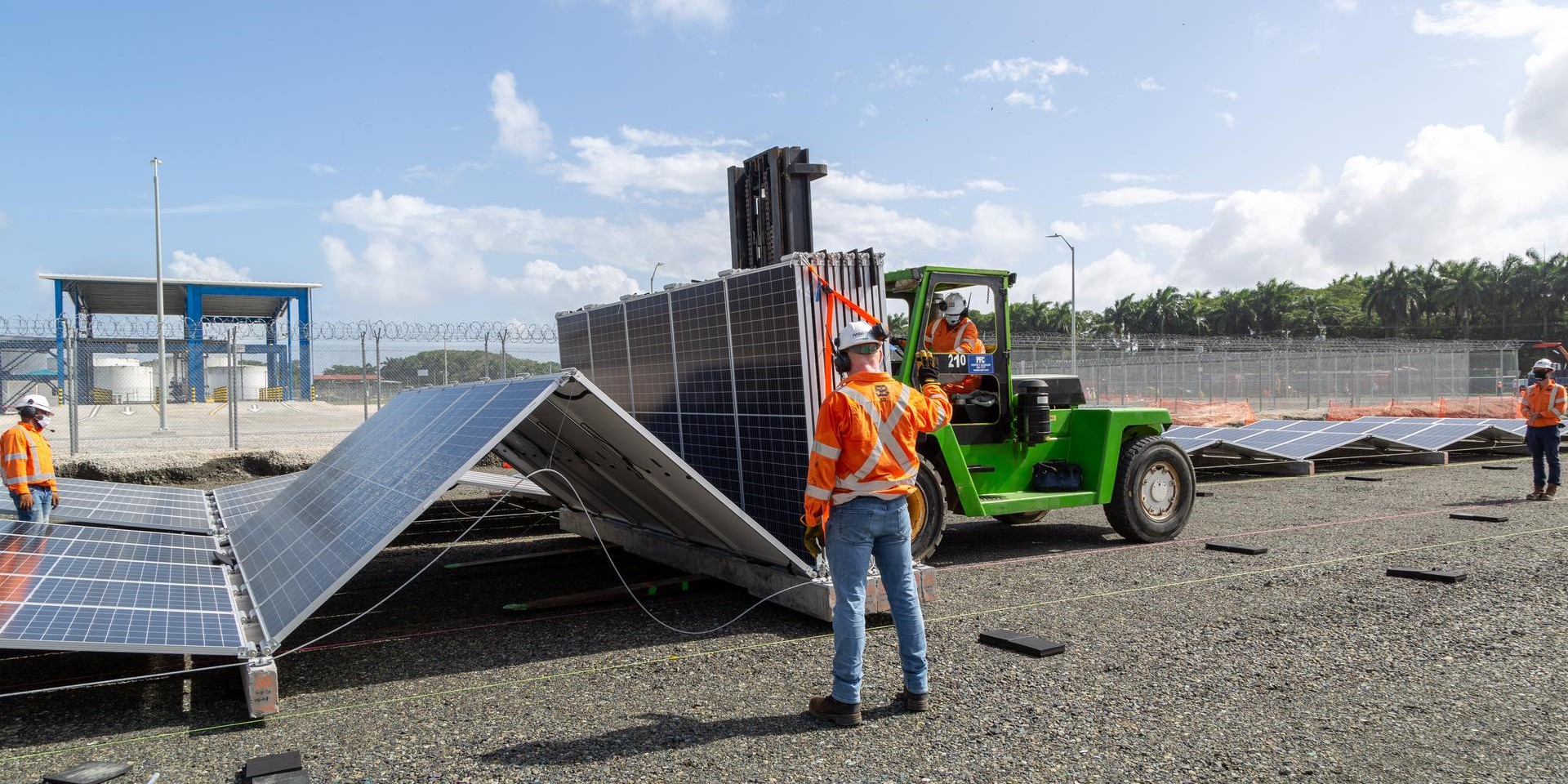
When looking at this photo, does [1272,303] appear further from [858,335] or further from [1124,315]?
[858,335]

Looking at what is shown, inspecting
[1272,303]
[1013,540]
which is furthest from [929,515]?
[1272,303]

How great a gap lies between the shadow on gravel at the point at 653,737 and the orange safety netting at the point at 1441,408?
31.6 metres

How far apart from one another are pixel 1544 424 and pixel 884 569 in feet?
37.7

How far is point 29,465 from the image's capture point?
7.96m

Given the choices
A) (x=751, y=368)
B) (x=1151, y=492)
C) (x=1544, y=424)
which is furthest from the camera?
(x=1544, y=424)

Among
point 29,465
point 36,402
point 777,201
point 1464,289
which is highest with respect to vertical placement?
point 1464,289

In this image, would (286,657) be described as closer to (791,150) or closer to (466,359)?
(791,150)

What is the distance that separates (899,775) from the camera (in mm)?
3889

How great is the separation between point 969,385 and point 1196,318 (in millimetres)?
87796

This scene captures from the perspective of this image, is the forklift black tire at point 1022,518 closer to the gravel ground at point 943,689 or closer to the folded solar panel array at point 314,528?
the gravel ground at point 943,689

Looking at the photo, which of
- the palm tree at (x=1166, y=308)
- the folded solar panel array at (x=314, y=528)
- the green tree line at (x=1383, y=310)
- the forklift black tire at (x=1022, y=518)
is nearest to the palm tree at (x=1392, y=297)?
the green tree line at (x=1383, y=310)

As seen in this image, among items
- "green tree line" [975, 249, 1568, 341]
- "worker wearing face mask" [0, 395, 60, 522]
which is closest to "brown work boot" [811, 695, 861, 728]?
"worker wearing face mask" [0, 395, 60, 522]

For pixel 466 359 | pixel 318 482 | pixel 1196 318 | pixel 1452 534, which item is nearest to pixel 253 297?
pixel 466 359

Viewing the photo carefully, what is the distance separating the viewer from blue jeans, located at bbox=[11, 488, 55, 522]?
25.8 ft
